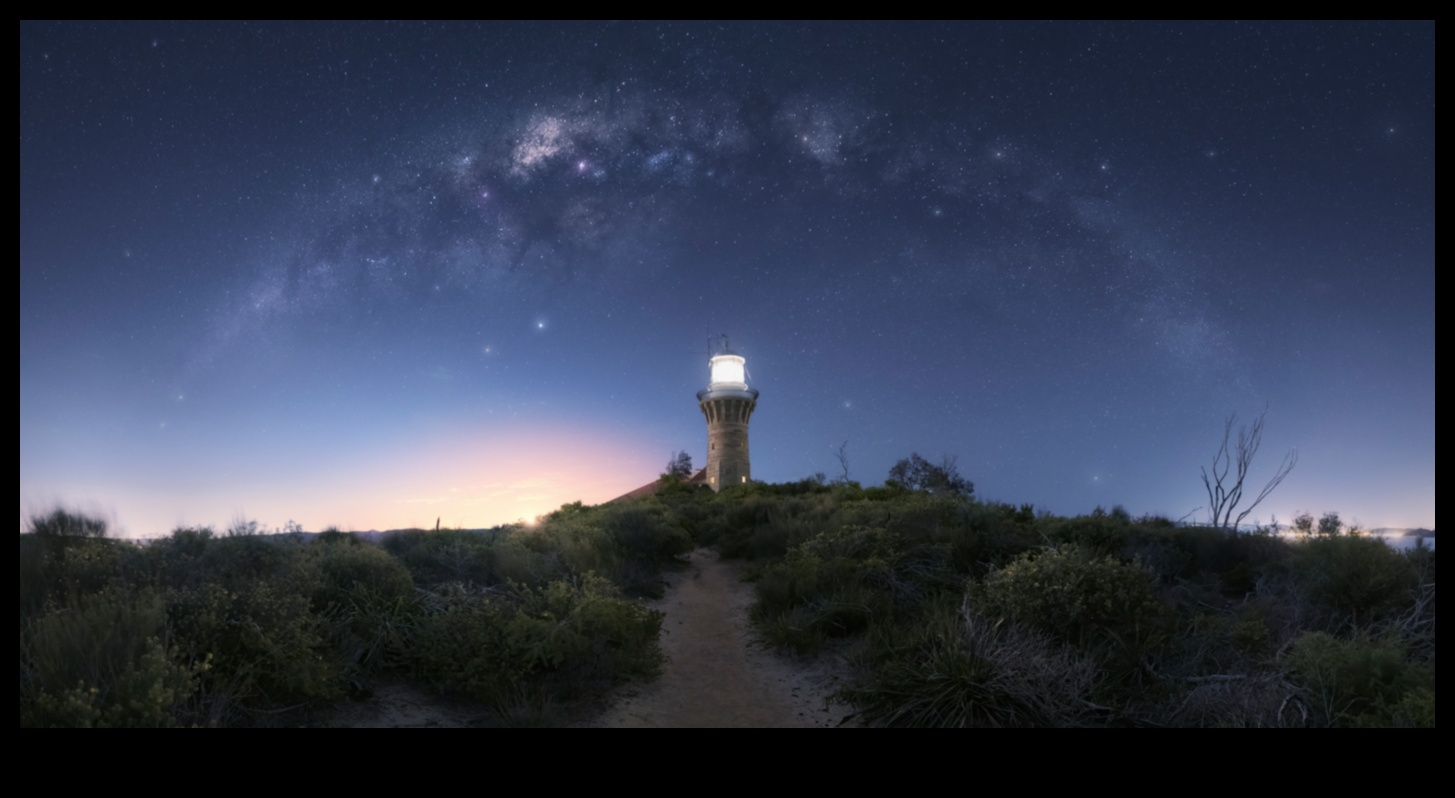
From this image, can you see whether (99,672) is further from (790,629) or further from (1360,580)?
(1360,580)

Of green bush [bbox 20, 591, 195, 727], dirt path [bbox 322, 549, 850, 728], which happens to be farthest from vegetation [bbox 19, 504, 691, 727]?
dirt path [bbox 322, 549, 850, 728]

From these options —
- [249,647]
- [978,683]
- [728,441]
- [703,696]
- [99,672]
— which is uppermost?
[728,441]

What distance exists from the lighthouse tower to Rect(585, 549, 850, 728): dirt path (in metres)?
24.4

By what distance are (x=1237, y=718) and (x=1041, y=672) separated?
4.49ft

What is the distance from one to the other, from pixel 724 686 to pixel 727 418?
91.7 ft

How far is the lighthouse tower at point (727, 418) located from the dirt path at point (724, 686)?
2437 cm

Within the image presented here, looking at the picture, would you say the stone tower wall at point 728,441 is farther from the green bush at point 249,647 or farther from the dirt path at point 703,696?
the green bush at point 249,647

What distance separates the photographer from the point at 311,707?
5598 mm

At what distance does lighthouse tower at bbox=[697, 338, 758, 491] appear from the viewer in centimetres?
3503

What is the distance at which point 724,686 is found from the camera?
7.47 meters

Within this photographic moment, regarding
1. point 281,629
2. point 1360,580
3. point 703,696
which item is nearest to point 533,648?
point 703,696

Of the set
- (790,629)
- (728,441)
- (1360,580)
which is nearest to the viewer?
(1360,580)

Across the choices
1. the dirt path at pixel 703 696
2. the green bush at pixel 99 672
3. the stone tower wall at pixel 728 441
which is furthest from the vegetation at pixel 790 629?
the stone tower wall at pixel 728 441

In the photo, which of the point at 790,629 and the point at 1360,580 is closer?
the point at 1360,580
